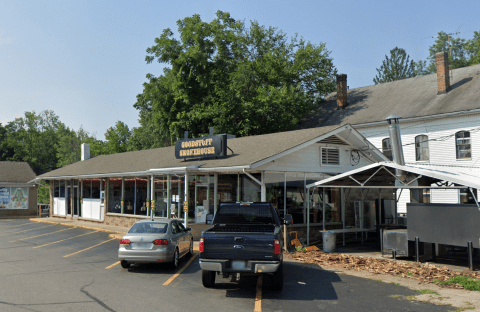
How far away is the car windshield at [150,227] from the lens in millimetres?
12548

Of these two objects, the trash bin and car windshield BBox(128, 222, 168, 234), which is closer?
car windshield BBox(128, 222, 168, 234)

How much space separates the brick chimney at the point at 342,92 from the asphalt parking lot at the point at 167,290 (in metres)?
26.4

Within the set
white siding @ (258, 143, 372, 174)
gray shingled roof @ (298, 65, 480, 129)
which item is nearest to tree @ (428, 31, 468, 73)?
gray shingled roof @ (298, 65, 480, 129)

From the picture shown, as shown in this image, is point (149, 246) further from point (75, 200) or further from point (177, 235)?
point (75, 200)

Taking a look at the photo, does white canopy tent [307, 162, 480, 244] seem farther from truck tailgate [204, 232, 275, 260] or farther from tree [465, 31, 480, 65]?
tree [465, 31, 480, 65]

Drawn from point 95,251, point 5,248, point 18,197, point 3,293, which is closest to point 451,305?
point 3,293

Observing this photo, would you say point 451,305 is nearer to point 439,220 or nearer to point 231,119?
point 439,220

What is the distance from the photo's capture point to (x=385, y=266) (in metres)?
12.5

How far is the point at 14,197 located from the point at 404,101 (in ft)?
114

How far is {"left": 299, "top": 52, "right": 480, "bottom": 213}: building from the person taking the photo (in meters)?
26.8

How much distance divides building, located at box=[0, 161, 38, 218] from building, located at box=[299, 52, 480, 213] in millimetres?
27682

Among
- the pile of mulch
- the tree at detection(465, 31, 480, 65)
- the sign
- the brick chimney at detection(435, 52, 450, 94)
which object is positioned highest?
the tree at detection(465, 31, 480, 65)

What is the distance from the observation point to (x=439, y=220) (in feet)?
42.1

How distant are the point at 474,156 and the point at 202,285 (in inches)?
912
